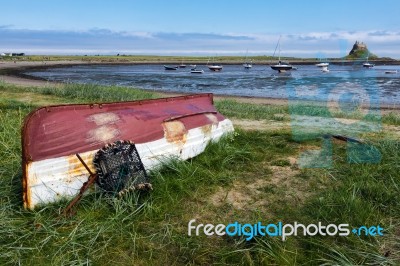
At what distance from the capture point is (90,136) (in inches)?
190

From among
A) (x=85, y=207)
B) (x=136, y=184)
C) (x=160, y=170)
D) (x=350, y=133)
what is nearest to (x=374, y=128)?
(x=350, y=133)

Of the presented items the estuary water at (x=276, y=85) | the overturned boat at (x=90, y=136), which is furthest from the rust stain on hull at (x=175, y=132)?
the estuary water at (x=276, y=85)

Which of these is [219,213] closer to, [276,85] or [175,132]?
[175,132]

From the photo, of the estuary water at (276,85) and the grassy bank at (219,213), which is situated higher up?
the grassy bank at (219,213)

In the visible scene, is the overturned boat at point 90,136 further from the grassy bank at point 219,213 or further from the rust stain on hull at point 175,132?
the grassy bank at point 219,213

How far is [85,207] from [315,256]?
242cm

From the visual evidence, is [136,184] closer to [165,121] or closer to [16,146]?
[165,121]

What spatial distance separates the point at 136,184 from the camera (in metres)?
4.49

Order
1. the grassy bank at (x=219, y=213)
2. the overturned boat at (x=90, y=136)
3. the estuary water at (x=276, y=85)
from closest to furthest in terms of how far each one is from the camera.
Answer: the grassy bank at (x=219, y=213)
the overturned boat at (x=90, y=136)
the estuary water at (x=276, y=85)

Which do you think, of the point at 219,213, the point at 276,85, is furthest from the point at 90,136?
the point at 276,85

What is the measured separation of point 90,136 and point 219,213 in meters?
1.83

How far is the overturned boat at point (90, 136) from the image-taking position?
427 centimetres

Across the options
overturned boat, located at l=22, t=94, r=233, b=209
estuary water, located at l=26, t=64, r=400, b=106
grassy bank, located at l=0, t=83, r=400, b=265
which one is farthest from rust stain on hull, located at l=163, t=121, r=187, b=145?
estuary water, located at l=26, t=64, r=400, b=106

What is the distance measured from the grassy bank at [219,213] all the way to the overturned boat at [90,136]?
0.23 m
